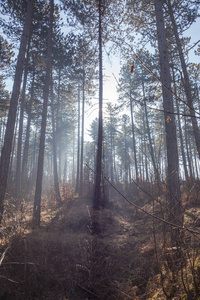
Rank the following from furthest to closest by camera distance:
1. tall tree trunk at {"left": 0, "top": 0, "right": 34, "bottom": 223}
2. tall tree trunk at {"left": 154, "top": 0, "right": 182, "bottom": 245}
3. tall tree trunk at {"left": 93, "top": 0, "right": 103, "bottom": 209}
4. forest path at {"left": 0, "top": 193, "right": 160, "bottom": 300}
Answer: tall tree trunk at {"left": 93, "top": 0, "right": 103, "bottom": 209} < tall tree trunk at {"left": 0, "top": 0, "right": 34, "bottom": 223} < tall tree trunk at {"left": 154, "top": 0, "right": 182, "bottom": 245} < forest path at {"left": 0, "top": 193, "right": 160, "bottom": 300}

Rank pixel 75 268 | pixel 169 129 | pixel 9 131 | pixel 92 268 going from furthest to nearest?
1. pixel 9 131
2. pixel 169 129
3. pixel 75 268
4. pixel 92 268

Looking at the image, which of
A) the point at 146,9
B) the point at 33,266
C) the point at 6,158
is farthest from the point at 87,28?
the point at 33,266

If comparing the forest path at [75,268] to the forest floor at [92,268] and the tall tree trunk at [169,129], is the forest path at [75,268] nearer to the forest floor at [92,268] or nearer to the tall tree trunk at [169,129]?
the forest floor at [92,268]

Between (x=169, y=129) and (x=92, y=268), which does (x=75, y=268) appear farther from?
(x=169, y=129)

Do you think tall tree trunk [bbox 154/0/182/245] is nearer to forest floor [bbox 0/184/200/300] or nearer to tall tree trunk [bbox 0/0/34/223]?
forest floor [bbox 0/184/200/300]

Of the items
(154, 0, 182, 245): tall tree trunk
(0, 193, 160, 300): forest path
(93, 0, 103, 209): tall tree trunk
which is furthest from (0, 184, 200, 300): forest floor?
(93, 0, 103, 209): tall tree trunk

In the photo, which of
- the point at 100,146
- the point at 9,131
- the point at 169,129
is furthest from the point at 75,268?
the point at 100,146

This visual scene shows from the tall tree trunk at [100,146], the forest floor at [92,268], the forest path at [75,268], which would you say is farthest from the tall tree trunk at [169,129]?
the tall tree trunk at [100,146]

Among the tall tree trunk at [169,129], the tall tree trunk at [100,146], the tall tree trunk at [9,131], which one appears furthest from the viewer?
the tall tree trunk at [100,146]

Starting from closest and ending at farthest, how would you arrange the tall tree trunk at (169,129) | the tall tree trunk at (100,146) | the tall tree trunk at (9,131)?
the tall tree trunk at (169,129) < the tall tree trunk at (9,131) < the tall tree trunk at (100,146)

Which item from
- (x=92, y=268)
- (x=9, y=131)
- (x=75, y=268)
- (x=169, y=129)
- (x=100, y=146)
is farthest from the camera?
(x=100, y=146)

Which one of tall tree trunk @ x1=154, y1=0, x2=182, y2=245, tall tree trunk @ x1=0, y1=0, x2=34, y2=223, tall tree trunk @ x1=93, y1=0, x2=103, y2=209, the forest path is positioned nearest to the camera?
the forest path

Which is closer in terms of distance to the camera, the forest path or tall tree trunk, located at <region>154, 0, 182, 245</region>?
the forest path

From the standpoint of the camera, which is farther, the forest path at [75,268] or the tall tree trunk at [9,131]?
the tall tree trunk at [9,131]
